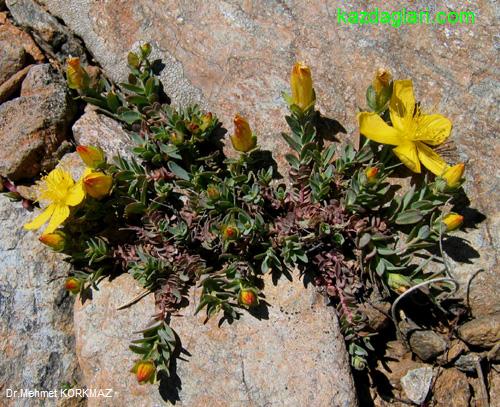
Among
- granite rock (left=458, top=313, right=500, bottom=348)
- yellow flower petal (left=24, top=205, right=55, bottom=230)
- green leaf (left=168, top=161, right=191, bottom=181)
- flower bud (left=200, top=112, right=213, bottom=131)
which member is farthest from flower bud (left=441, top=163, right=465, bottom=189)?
yellow flower petal (left=24, top=205, right=55, bottom=230)

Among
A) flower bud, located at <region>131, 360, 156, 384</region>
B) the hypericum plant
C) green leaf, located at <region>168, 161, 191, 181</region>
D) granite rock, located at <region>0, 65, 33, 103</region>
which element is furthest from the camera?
granite rock, located at <region>0, 65, 33, 103</region>

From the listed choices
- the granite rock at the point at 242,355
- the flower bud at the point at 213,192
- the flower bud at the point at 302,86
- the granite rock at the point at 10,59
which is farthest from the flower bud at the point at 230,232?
the granite rock at the point at 10,59

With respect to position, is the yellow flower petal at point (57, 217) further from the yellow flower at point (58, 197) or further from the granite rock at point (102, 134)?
the granite rock at point (102, 134)

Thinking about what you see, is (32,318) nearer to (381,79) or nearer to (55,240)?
(55,240)

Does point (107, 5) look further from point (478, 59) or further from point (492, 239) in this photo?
point (492, 239)

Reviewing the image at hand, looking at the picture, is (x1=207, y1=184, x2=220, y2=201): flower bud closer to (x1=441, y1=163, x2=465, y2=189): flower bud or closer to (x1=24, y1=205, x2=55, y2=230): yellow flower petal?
(x1=24, y1=205, x2=55, y2=230): yellow flower petal

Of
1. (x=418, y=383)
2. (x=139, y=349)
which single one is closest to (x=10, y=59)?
(x=139, y=349)

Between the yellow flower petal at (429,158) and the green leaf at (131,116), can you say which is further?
the green leaf at (131,116)
